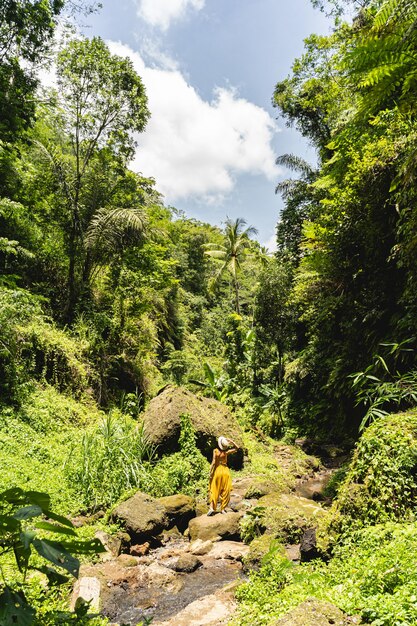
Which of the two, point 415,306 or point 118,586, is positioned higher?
point 415,306

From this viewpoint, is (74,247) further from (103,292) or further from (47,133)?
(47,133)

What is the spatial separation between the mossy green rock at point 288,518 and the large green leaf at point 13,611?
4.56 meters

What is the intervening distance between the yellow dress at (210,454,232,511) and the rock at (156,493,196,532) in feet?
1.27

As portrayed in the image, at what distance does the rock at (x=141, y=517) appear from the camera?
562 cm

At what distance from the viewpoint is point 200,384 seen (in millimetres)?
16016

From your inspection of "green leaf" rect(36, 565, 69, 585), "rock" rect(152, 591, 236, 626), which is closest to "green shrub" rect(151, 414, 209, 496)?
"rock" rect(152, 591, 236, 626)

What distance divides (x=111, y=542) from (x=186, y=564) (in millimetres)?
1156

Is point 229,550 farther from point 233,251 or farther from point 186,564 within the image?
point 233,251

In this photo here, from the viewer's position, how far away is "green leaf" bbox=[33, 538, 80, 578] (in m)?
0.88

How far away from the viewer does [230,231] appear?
25.0 meters

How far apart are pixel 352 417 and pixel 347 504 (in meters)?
7.63

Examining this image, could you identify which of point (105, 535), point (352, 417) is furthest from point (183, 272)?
point (105, 535)

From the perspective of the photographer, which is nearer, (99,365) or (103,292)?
(99,365)

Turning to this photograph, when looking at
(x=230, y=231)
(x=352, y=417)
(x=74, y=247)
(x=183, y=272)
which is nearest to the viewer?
(x=352, y=417)
